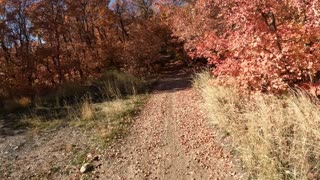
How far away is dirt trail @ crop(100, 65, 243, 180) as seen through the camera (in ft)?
12.1

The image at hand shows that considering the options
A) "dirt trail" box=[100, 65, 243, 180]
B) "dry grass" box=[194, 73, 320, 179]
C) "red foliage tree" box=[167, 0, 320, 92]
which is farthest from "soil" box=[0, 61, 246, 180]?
"red foliage tree" box=[167, 0, 320, 92]

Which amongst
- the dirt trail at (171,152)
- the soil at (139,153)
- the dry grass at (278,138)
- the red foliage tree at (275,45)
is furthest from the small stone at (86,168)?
the red foliage tree at (275,45)

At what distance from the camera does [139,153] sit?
4.55 m

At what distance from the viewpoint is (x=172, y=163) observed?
13.1ft

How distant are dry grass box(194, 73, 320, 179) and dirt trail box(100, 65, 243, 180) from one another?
1.16 ft

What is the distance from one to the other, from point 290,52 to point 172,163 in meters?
2.84

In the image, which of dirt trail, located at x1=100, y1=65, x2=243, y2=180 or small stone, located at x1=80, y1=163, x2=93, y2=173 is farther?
small stone, located at x1=80, y1=163, x2=93, y2=173

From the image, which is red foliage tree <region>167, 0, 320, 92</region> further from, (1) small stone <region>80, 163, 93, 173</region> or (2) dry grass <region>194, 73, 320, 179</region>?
(1) small stone <region>80, 163, 93, 173</region>

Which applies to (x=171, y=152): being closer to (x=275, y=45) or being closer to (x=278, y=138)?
(x=278, y=138)

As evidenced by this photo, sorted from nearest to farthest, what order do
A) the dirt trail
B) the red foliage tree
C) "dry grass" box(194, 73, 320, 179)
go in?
"dry grass" box(194, 73, 320, 179)
the dirt trail
the red foliage tree

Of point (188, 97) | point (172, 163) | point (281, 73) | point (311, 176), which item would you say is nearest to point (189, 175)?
point (172, 163)

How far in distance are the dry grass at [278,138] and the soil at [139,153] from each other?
0.33 m

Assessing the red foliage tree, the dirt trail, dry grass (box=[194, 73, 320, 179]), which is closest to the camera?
dry grass (box=[194, 73, 320, 179])

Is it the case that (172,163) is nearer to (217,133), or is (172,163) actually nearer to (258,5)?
(217,133)
